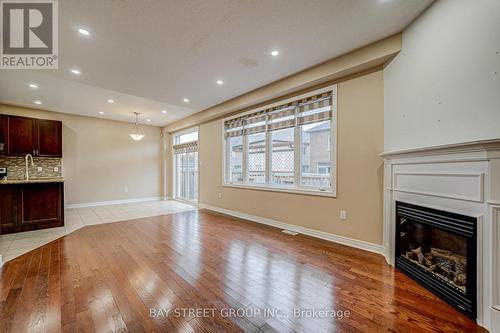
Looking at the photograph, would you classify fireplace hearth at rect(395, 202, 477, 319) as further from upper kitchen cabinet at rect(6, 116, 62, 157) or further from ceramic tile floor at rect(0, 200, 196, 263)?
upper kitchen cabinet at rect(6, 116, 62, 157)

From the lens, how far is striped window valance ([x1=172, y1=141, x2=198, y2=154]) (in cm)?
707

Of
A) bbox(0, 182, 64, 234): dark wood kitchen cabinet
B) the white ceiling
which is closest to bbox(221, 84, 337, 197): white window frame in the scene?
the white ceiling

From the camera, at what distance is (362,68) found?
3117mm

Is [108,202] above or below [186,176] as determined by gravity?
below

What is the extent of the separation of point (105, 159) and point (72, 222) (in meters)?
2.87

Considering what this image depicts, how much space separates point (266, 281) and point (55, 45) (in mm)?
4012

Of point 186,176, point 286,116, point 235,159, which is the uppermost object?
point 286,116

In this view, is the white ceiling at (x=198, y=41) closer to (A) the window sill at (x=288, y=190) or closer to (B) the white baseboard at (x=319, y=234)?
(A) the window sill at (x=288, y=190)

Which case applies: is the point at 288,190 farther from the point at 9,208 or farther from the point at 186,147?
the point at 9,208

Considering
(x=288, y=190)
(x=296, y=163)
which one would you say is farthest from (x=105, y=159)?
(x=296, y=163)

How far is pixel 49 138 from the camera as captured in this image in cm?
538

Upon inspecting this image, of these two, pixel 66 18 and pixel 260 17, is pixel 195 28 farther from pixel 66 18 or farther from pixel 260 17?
pixel 66 18

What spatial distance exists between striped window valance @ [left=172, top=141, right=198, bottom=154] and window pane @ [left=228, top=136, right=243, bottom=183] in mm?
1805

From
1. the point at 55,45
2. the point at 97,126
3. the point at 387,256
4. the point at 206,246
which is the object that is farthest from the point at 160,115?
the point at 387,256
